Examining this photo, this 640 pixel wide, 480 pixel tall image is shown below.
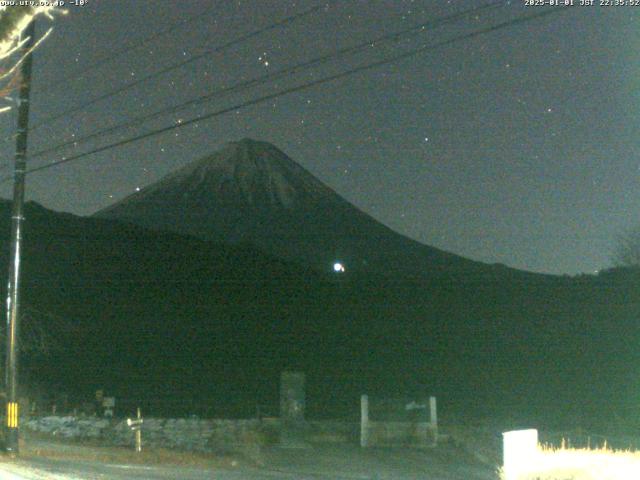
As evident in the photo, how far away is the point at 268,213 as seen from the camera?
13800 cm

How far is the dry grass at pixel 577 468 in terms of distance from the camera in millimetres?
11445

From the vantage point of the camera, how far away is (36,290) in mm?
46906

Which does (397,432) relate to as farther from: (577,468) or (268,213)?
(268,213)

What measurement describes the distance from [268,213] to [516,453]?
12638 centimetres

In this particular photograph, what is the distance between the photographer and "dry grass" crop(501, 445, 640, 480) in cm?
1145

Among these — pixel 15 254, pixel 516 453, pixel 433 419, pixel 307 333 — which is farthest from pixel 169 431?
pixel 307 333

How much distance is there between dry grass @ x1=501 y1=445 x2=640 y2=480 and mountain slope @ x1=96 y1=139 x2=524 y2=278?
76607mm

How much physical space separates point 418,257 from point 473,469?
94915 millimetres

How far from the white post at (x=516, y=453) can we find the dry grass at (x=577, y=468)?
0.02m

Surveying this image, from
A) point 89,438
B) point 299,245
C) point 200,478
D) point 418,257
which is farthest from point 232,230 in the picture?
point 200,478

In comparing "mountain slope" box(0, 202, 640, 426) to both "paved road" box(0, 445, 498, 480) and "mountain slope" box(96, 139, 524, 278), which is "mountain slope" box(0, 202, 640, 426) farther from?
"mountain slope" box(96, 139, 524, 278)

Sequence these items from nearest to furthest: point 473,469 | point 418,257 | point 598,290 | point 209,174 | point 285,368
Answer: point 473,469 < point 285,368 < point 598,290 < point 418,257 < point 209,174

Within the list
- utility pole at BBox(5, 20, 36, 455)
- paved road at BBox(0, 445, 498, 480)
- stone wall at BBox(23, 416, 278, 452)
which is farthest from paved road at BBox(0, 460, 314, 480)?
stone wall at BBox(23, 416, 278, 452)

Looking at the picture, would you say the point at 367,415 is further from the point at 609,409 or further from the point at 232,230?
the point at 232,230
